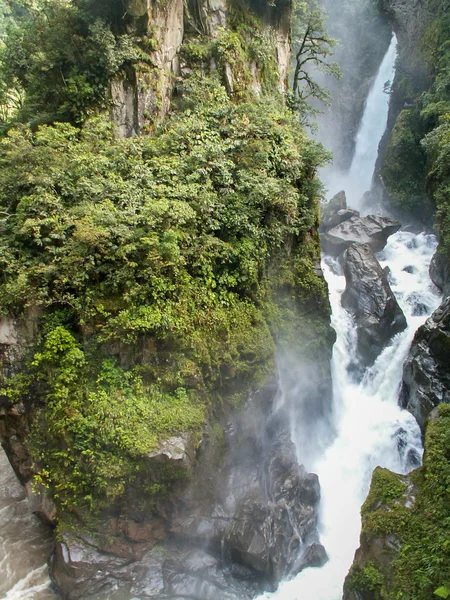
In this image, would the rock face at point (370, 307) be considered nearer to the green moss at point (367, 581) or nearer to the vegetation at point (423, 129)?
the vegetation at point (423, 129)

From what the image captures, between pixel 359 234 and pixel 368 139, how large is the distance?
538 inches

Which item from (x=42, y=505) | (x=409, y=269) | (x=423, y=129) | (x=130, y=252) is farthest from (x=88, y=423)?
(x=423, y=129)

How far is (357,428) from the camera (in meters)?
13.3

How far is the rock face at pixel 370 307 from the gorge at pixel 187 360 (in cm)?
183

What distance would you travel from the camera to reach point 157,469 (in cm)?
812

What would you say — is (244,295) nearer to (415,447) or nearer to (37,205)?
(37,205)

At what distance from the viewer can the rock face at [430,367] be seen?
11.6m

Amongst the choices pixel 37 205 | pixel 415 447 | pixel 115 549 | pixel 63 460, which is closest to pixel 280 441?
pixel 415 447

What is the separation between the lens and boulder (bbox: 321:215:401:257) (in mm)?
19688

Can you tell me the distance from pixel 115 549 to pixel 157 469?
1.94 metres

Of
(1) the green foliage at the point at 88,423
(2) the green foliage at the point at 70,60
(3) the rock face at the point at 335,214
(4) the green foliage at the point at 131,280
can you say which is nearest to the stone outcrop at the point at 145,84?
(2) the green foliage at the point at 70,60

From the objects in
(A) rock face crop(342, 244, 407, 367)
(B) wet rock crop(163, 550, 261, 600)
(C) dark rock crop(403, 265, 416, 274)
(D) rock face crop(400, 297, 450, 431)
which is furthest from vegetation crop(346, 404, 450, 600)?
(C) dark rock crop(403, 265, 416, 274)

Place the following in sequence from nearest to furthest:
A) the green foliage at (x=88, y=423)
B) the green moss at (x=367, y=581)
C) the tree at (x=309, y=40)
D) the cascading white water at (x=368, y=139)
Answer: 1. the green moss at (x=367, y=581)
2. the green foliage at (x=88, y=423)
3. the tree at (x=309, y=40)
4. the cascading white water at (x=368, y=139)

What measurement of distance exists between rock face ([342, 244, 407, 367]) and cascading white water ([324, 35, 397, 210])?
13.3m
